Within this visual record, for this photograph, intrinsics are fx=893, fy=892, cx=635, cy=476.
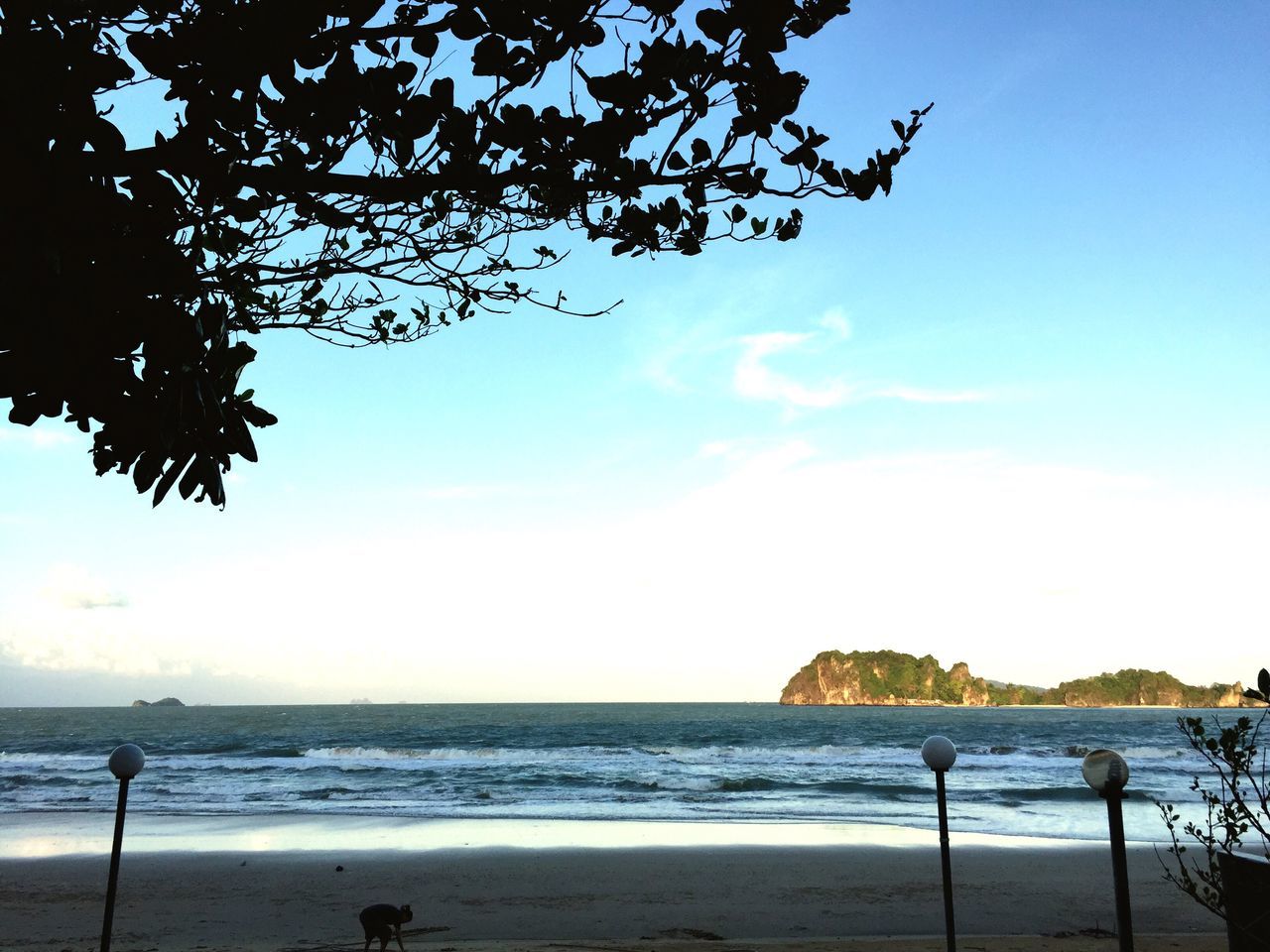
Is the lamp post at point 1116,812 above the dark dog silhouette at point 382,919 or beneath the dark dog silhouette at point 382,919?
above

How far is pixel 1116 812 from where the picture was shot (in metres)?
3.77

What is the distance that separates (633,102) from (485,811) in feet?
→ 57.9

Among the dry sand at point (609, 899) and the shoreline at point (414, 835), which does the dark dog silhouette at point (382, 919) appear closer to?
the dry sand at point (609, 899)

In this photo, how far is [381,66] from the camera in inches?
97.0

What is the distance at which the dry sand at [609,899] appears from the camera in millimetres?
7105

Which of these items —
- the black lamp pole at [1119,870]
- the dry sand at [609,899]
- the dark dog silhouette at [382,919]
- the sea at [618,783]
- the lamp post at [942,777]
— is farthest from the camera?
the sea at [618,783]

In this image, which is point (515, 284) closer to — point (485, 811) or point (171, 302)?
point (171, 302)

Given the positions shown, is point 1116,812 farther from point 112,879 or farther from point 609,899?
point 609,899

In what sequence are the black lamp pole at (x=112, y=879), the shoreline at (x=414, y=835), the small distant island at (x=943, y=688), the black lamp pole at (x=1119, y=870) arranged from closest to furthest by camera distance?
the black lamp pole at (x=1119, y=870) < the black lamp pole at (x=112, y=879) < the shoreline at (x=414, y=835) < the small distant island at (x=943, y=688)

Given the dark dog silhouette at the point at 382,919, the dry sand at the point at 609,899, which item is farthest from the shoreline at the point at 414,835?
the dark dog silhouette at the point at 382,919

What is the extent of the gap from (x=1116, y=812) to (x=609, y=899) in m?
6.36

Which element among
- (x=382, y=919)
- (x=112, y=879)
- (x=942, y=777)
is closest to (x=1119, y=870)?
(x=942, y=777)

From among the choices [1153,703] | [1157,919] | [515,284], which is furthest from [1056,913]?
[1153,703]

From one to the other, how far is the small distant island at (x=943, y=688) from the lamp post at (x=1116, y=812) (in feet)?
508
